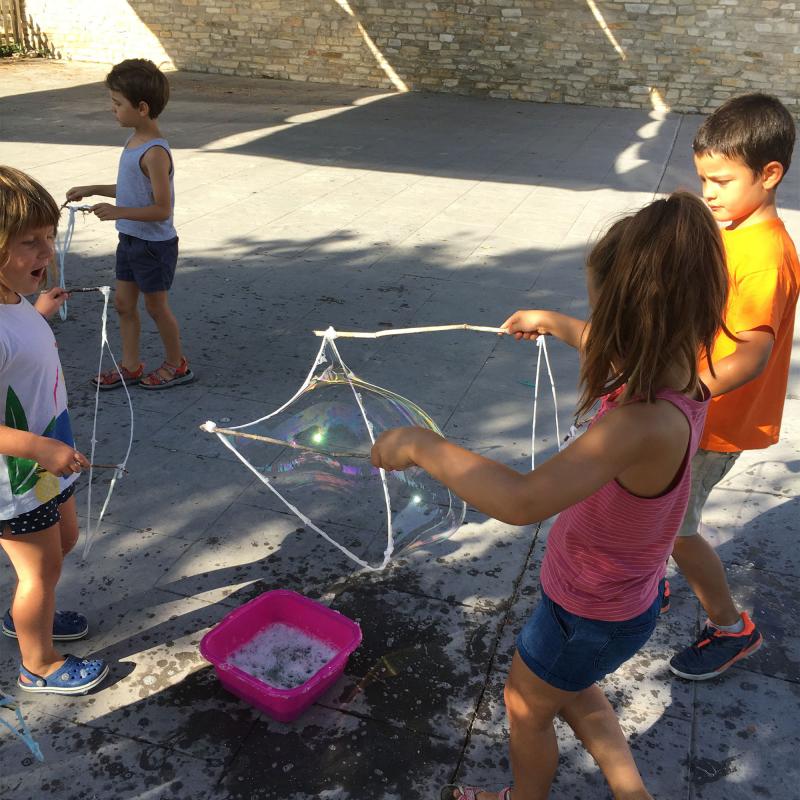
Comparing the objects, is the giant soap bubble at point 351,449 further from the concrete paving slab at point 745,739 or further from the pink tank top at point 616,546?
the concrete paving slab at point 745,739

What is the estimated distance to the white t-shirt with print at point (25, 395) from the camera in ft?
6.35

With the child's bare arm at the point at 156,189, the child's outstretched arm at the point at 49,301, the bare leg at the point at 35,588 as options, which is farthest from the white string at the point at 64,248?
the bare leg at the point at 35,588

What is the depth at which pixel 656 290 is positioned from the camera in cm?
135

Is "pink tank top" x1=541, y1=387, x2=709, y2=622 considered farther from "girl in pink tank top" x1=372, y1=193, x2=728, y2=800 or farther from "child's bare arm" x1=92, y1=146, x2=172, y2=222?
"child's bare arm" x1=92, y1=146, x2=172, y2=222

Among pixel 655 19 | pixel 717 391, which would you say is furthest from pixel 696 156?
pixel 655 19

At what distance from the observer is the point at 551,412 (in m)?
3.89

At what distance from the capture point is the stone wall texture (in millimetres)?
12305

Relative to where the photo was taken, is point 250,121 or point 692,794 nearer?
point 692,794

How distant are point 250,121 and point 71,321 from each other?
7.26 meters

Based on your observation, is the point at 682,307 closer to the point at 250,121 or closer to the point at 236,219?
the point at 236,219

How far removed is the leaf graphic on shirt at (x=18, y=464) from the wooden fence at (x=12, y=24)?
16244 millimetres

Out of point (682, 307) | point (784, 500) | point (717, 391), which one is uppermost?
point (682, 307)

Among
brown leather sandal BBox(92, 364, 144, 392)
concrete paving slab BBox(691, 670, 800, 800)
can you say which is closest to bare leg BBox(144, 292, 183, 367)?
brown leather sandal BBox(92, 364, 144, 392)

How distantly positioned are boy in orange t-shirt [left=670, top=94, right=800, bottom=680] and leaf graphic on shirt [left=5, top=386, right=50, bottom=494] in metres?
1.67
